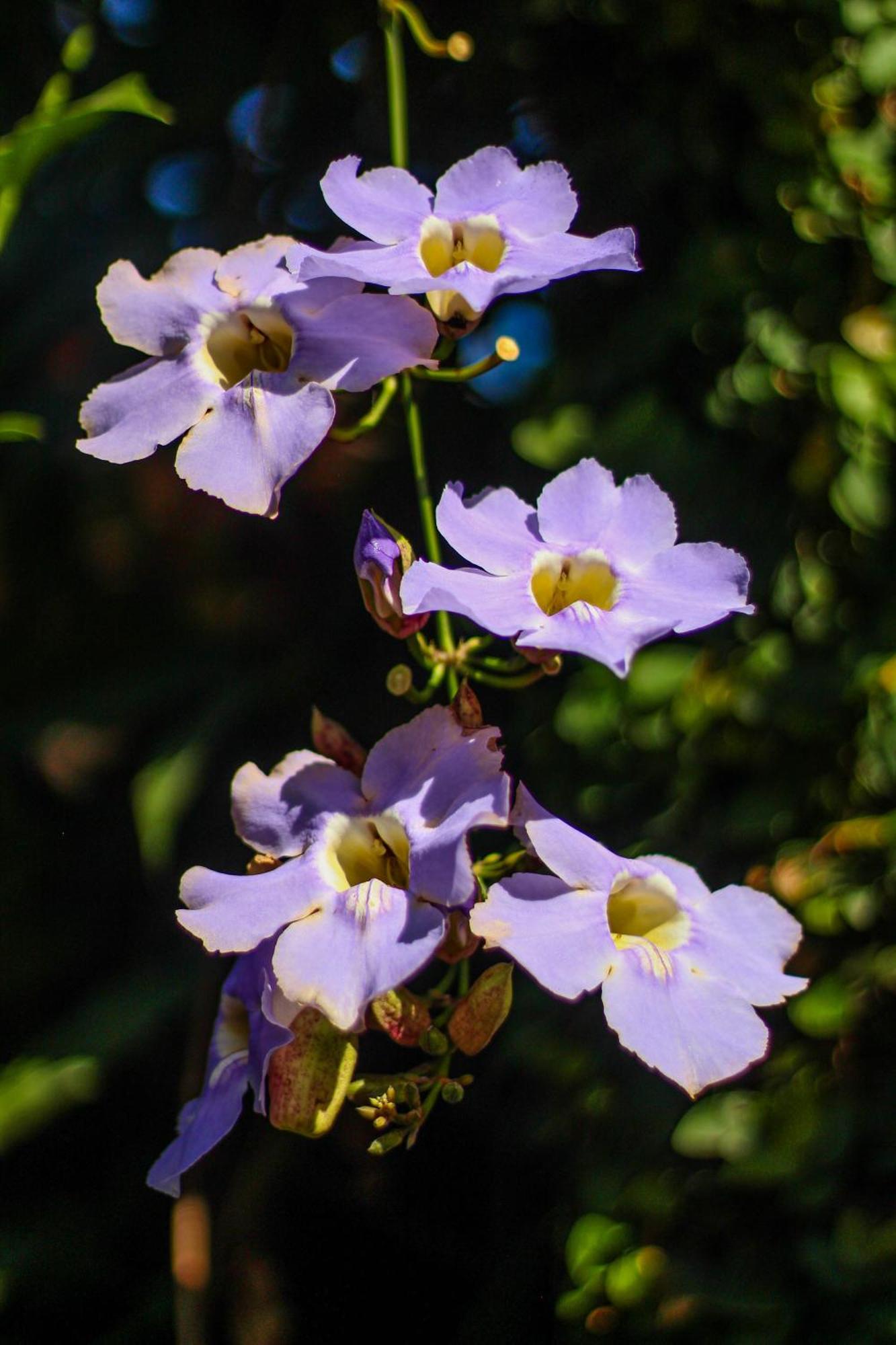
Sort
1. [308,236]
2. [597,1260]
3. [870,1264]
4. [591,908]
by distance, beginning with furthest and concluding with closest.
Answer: [308,236], [597,1260], [870,1264], [591,908]

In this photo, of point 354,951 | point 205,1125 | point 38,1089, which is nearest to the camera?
point 354,951

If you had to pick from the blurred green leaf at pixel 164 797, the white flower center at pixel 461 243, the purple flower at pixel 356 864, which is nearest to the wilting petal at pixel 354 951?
the purple flower at pixel 356 864

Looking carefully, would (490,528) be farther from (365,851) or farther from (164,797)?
(164,797)

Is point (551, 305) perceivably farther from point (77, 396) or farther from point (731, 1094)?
point (731, 1094)

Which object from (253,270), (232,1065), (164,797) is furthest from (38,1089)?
(253,270)

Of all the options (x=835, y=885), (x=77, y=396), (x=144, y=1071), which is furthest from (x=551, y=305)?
(x=144, y=1071)

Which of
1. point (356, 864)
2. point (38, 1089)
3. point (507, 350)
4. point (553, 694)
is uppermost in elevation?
point (507, 350)
